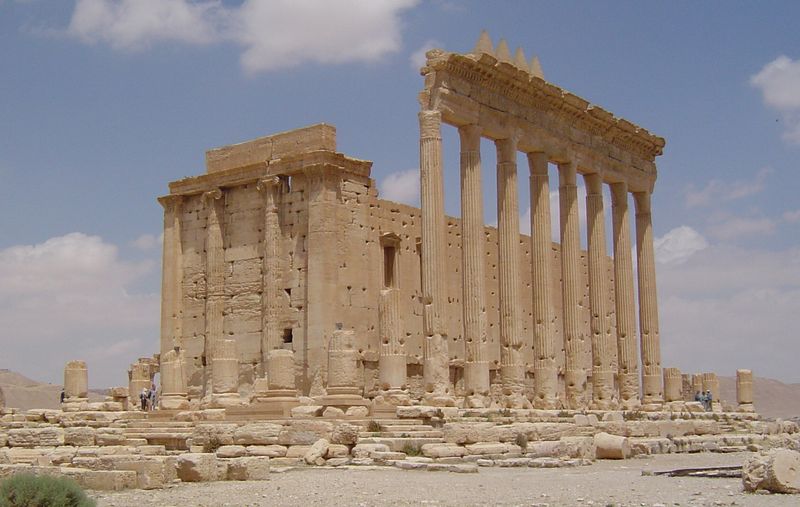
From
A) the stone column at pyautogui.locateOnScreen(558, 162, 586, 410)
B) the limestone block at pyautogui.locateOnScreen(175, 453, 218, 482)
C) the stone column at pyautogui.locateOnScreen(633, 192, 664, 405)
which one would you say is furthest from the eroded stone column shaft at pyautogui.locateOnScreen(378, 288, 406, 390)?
the stone column at pyautogui.locateOnScreen(633, 192, 664, 405)

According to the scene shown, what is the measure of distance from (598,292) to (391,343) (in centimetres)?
1029

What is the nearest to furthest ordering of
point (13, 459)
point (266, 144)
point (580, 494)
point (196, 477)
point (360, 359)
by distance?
point (580, 494) → point (196, 477) → point (13, 459) → point (360, 359) → point (266, 144)

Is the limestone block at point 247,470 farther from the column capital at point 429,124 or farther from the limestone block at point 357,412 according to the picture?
the column capital at point 429,124

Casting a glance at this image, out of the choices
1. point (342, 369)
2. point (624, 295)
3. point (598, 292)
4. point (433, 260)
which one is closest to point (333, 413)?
point (342, 369)

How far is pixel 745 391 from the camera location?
43844 millimetres

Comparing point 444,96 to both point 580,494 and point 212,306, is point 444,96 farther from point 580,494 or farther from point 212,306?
point 580,494

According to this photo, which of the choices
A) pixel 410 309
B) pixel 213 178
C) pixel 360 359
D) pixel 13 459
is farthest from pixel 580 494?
pixel 213 178

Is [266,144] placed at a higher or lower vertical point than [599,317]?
higher

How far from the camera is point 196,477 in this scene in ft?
57.4

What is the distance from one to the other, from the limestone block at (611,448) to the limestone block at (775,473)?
836 centimetres

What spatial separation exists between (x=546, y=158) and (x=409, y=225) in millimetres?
5161

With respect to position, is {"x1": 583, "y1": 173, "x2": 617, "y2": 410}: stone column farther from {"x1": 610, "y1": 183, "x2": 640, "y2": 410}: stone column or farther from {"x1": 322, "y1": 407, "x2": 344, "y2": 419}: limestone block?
{"x1": 322, "y1": 407, "x2": 344, "y2": 419}: limestone block

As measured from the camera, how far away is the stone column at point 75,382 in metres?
37.4

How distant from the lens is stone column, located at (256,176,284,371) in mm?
34219
